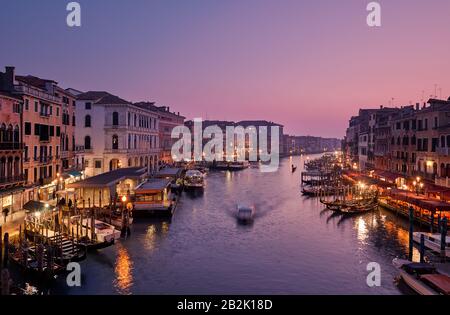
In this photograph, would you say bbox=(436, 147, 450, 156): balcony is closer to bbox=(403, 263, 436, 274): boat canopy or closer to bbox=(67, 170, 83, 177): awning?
bbox=(403, 263, 436, 274): boat canopy

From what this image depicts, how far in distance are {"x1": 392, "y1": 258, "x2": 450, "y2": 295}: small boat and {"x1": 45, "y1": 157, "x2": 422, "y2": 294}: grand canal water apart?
0.77 metres

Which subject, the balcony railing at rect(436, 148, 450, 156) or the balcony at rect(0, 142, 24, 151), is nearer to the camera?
the balcony at rect(0, 142, 24, 151)

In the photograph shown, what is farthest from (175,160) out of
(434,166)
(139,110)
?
(434,166)

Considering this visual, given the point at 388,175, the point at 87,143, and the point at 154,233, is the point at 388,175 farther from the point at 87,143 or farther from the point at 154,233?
the point at 87,143

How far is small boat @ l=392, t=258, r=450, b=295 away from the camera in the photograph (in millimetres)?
15516

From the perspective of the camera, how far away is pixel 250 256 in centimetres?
2220

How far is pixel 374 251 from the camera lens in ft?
76.8

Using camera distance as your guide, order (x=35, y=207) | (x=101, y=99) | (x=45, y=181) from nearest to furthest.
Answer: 1. (x=35, y=207)
2. (x=45, y=181)
3. (x=101, y=99)

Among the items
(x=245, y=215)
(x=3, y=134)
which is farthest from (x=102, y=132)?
(x=245, y=215)

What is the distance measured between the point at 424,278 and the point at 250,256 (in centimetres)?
850

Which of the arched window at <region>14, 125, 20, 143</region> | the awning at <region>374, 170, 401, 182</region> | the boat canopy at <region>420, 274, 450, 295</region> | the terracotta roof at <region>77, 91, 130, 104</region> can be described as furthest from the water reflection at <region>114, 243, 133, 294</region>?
the awning at <region>374, 170, 401, 182</region>

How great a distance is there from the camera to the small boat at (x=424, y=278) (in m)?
15.5

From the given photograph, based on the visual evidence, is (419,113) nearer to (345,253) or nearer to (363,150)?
(345,253)

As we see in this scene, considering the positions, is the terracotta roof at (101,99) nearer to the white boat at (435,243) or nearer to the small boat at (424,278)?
the white boat at (435,243)
